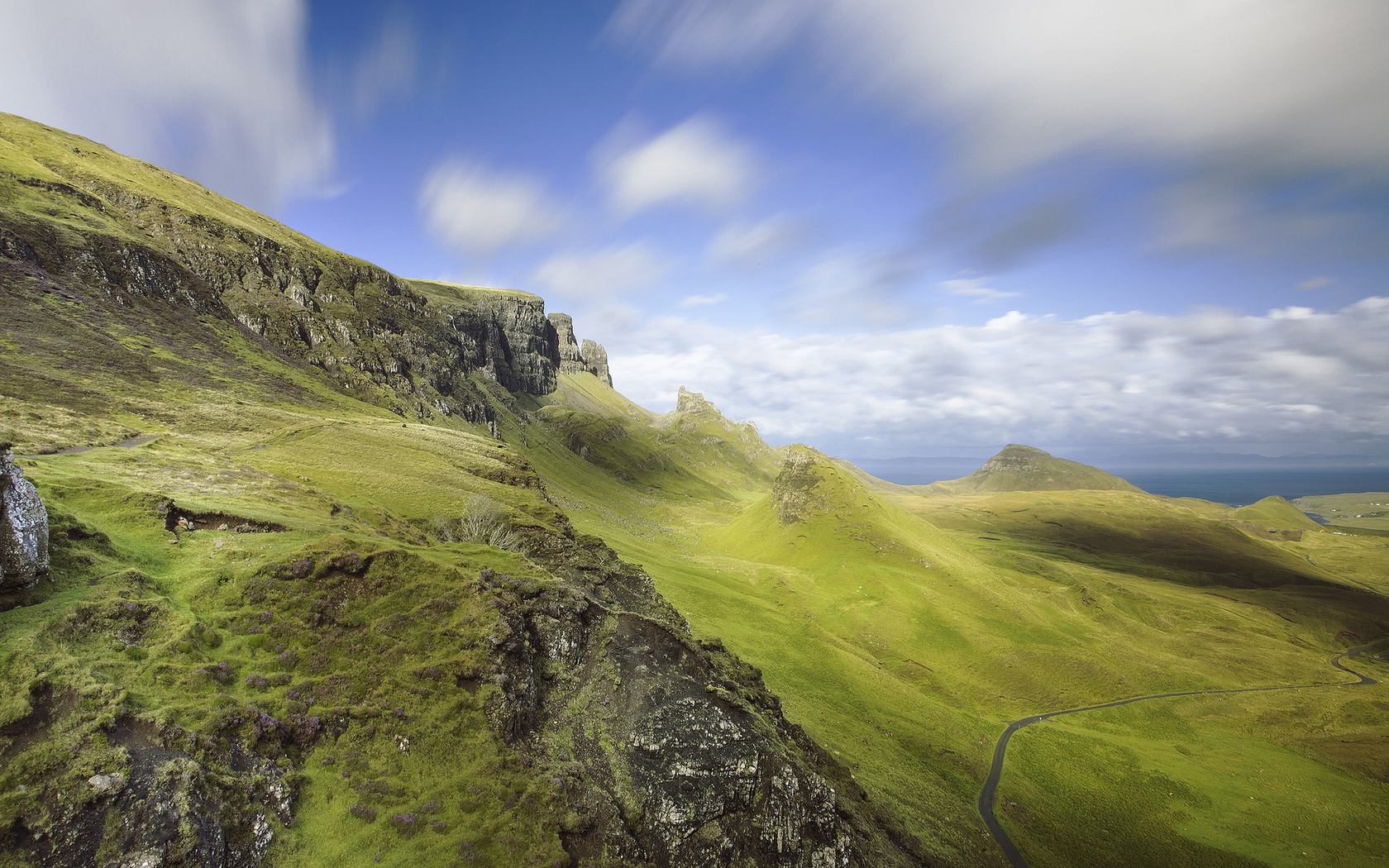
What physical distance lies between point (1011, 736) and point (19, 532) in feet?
307

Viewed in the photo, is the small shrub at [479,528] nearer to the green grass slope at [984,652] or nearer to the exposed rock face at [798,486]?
the green grass slope at [984,652]

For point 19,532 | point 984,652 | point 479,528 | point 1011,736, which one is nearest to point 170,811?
point 19,532

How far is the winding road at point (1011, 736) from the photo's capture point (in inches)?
1895

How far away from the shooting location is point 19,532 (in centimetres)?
1933

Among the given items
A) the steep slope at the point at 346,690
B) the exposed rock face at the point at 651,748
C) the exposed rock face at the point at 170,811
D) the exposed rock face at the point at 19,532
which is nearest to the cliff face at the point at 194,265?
the steep slope at the point at 346,690

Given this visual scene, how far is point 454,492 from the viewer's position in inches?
2357

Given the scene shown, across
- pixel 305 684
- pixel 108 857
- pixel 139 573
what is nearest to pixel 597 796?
pixel 305 684

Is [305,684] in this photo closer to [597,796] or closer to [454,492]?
[597,796]

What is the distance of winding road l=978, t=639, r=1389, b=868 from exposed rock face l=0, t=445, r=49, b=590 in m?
71.1

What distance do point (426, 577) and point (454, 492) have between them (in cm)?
3288

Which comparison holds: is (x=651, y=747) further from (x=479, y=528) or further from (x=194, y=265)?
(x=194, y=265)

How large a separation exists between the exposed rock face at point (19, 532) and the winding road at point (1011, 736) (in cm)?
7107

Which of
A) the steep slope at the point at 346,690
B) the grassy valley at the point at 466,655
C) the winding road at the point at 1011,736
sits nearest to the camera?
the steep slope at the point at 346,690

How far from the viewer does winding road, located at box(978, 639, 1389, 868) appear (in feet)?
158
